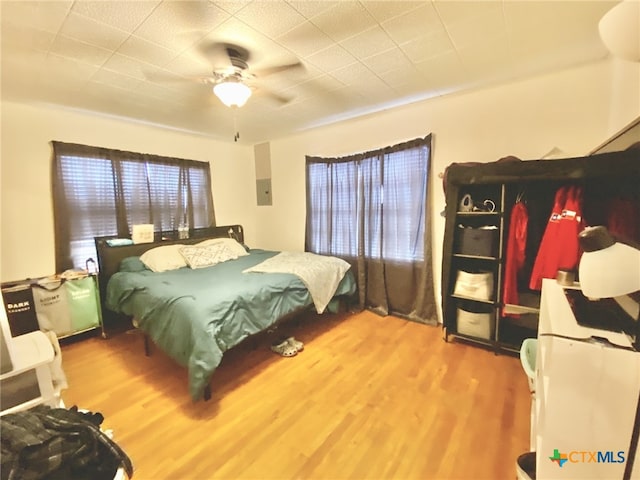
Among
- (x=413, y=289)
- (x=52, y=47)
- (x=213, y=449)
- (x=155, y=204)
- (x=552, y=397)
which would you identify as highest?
(x=52, y=47)

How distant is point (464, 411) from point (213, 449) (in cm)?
157

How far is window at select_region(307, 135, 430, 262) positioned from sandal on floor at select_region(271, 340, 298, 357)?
58.6 inches

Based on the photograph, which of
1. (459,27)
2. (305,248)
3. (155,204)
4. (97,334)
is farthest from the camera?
(305,248)

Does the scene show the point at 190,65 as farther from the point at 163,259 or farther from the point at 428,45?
the point at 163,259

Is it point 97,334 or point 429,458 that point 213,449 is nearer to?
point 429,458

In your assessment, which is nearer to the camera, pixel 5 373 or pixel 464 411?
pixel 5 373

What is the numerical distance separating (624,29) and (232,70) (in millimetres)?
2110

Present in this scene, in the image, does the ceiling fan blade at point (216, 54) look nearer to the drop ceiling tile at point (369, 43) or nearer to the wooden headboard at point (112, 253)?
the drop ceiling tile at point (369, 43)

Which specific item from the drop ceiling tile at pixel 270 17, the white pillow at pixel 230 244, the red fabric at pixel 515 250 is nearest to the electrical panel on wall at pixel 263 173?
the white pillow at pixel 230 244

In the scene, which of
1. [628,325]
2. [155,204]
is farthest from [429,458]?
[155,204]

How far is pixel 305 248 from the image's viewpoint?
4180 mm

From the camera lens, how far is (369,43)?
1.93 m

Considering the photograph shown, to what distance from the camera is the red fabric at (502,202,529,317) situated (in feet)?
7.61

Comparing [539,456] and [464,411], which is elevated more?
[539,456]
